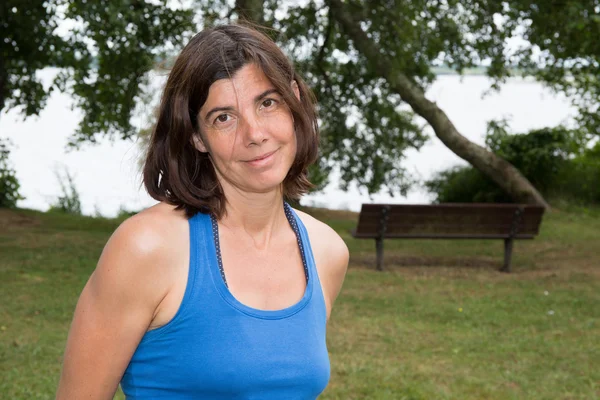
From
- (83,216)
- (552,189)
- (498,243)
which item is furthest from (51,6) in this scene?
(552,189)

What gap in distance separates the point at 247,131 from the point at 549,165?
15964mm

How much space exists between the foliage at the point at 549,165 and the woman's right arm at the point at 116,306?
1549 centimetres

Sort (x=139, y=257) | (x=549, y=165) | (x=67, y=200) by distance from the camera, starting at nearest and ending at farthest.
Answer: (x=139, y=257) < (x=549, y=165) < (x=67, y=200)

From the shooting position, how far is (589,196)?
56.2 feet

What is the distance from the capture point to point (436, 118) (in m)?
14.3

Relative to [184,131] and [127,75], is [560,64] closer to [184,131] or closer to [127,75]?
[127,75]

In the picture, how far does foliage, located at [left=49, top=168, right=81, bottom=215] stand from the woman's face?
51.4 feet

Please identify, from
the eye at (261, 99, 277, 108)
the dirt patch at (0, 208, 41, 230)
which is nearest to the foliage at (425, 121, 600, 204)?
the dirt patch at (0, 208, 41, 230)

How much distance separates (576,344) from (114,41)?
7199 millimetres

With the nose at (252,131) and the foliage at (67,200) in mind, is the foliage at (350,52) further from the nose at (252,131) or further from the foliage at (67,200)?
the nose at (252,131)

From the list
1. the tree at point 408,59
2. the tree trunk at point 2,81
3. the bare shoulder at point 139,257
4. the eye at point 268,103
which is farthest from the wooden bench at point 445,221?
the bare shoulder at point 139,257

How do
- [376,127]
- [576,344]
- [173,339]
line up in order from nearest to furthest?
[173,339] < [576,344] < [376,127]

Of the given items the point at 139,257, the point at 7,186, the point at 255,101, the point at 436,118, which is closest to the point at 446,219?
the point at 436,118

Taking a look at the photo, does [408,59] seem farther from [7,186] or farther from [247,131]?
[247,131]
